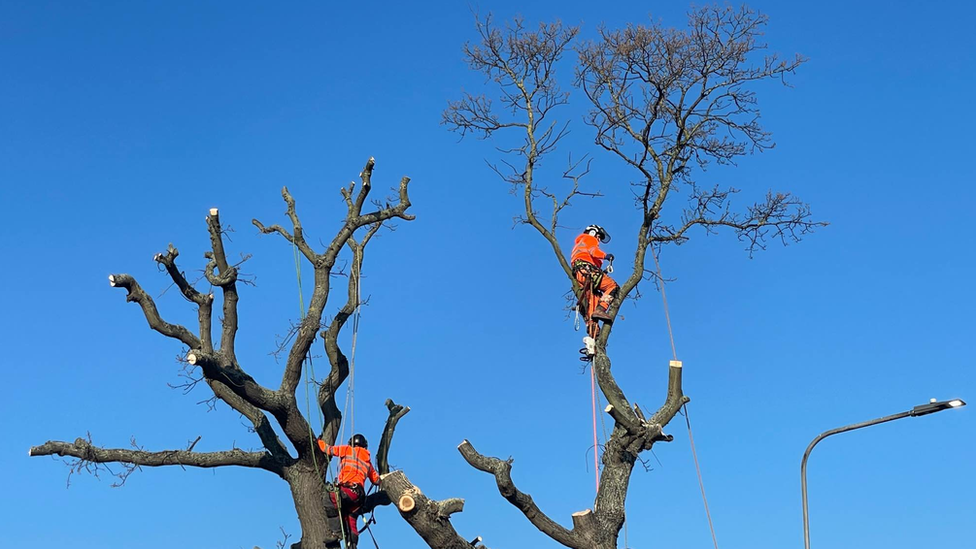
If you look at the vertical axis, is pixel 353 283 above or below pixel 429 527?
above

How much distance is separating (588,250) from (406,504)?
13.6ft

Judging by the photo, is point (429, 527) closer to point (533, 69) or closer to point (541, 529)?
point (541, 529)

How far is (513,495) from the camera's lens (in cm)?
1155

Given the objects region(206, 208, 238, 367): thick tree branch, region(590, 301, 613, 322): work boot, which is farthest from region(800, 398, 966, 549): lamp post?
region(206, 208, 238, 367): thick tree branch

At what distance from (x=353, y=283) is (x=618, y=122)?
4.13m

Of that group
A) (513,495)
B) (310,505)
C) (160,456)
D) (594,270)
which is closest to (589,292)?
(594,270)

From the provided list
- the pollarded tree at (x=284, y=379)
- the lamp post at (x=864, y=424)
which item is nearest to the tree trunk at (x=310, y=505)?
the pollarded tree at (x=284, y=379)

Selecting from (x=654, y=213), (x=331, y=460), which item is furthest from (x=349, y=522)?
(x=654, y=213)

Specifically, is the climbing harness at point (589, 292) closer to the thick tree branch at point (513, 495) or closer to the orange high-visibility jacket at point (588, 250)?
the orange high-visibility jacket at point (588, 250)

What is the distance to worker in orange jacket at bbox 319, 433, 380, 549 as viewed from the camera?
13.6 metres

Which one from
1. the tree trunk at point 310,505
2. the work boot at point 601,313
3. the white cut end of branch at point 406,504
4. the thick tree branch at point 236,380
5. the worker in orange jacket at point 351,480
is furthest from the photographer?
the worker in orange jacket at point 351,480

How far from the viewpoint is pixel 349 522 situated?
543 inches

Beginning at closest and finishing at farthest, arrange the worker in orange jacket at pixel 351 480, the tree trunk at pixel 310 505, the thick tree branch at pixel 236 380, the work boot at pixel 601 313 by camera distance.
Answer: the thick tree branch at pixel 236 380 → the work boot at pixel 601 313 → the tree trunk at pixel 310 505 → the worker in orange jacket at pixel 351 480

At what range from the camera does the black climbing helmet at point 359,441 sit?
1393 centimetres
